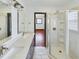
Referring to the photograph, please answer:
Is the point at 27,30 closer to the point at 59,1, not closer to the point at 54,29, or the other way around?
the point at 54,29

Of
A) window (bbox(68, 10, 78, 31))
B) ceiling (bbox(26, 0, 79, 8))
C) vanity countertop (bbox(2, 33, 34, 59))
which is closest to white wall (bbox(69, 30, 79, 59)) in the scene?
window (bbox(68, 10, 78, 31))

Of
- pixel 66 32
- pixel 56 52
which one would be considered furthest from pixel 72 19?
pixel 56 52

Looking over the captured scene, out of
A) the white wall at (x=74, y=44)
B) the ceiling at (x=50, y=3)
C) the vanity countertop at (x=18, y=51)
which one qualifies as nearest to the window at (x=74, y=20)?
the white wall at (x=74, y=44)

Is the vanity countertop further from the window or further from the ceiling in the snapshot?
the ceiling

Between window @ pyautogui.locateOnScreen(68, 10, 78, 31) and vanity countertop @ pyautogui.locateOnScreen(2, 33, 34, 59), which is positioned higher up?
window @ pyautogui.locateOnScreen(68, 10, 78, 31)

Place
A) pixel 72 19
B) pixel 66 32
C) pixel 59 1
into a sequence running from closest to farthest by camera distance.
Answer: pixel 66 32 < pixel 72 19 < pixel 59 1

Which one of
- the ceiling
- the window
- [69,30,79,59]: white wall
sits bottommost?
[69,30,79,59]: white wall

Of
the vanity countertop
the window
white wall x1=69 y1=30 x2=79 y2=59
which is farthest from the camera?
the window

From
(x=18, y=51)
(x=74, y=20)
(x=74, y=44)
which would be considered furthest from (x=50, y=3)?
(x=18, y=51)

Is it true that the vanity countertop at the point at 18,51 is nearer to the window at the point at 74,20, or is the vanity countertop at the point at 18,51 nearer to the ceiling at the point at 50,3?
the window at the point at 74,20

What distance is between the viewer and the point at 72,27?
5.13 m

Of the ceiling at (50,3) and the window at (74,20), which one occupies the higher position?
the ceiling at (50,3)

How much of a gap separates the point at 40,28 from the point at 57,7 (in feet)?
28.6

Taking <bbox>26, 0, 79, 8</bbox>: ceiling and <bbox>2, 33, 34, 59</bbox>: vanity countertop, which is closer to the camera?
<bbox>2, 33, 34, 59</bbox>: vanity countertop
